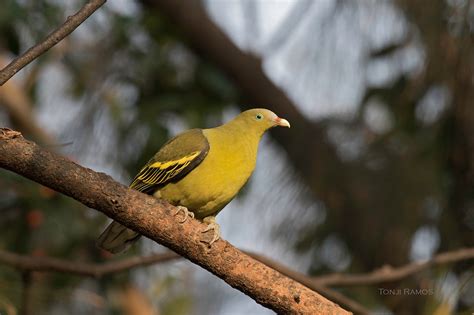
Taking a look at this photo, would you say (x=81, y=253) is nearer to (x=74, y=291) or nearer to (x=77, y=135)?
(x=74, y=291)

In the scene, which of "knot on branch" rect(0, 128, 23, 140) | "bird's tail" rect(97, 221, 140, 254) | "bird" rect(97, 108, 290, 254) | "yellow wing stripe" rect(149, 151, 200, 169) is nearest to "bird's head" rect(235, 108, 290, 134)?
"bird" rect(97, 108, 290, 254)

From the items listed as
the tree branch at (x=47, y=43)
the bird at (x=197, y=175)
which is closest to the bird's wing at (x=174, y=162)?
the bird at (x=197, y=175)

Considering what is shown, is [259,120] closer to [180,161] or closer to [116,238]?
[180,161]

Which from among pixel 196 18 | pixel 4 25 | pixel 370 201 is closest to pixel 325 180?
pixel 370 201

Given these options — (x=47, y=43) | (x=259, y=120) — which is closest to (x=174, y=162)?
(x=259, y=120)

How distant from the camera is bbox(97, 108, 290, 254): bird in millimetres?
3391

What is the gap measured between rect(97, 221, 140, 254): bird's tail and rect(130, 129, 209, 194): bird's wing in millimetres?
198

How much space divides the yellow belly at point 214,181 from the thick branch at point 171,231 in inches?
21.7

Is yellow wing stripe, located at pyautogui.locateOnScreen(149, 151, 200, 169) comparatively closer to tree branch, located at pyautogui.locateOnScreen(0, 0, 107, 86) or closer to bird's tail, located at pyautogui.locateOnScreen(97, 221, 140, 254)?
bird's tail, located at pyautogui.locateOnScreen(97, 221, 140, 254)

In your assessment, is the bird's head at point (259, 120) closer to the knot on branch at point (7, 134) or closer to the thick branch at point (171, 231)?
the thick branch at point (171, 231)

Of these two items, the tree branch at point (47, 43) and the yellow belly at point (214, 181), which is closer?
the tree branch at point (47, 43)

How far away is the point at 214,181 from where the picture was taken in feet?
11.1

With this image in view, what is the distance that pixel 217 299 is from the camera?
22.5 ft

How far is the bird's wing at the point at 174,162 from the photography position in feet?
11.3
